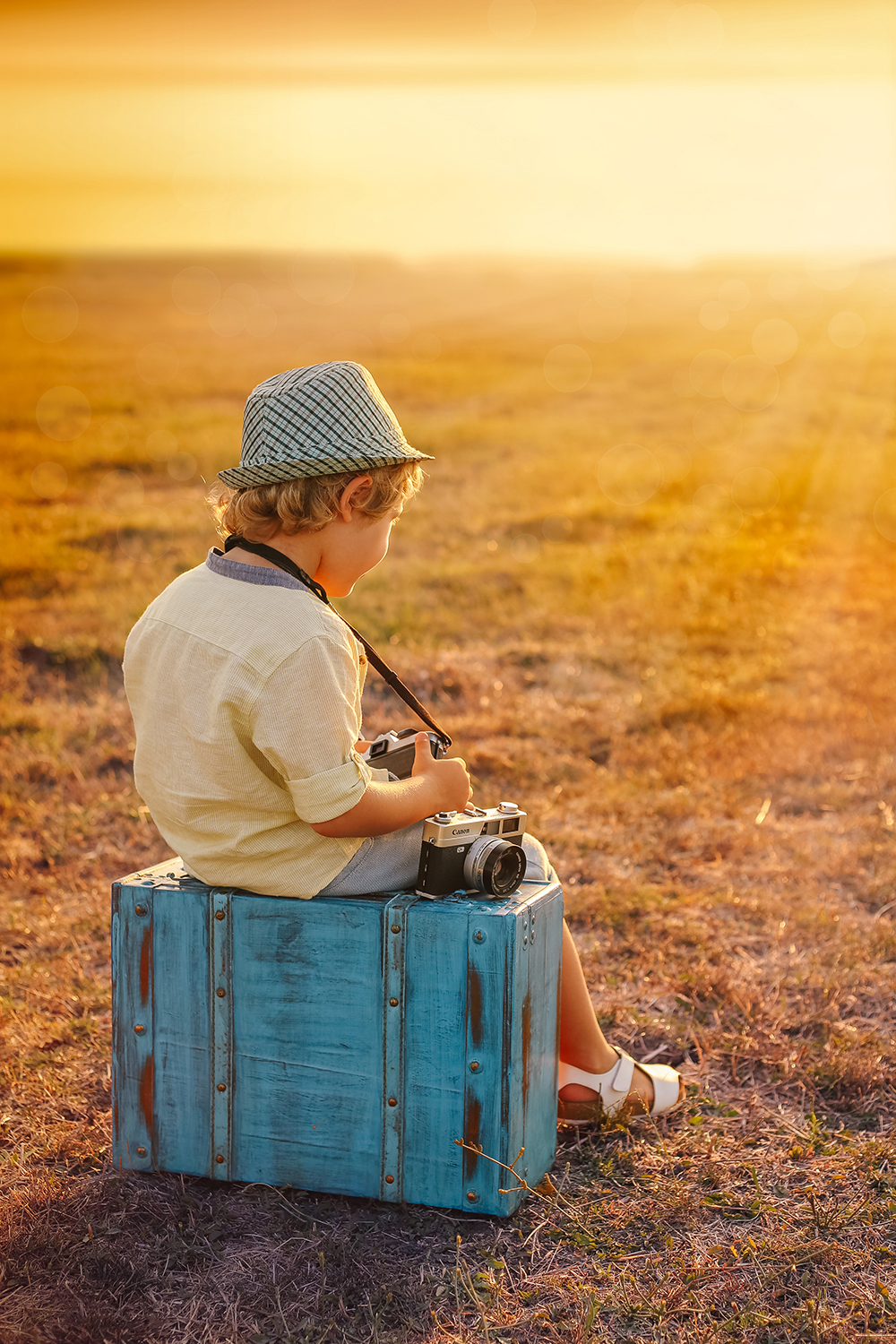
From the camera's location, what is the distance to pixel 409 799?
2.66 m

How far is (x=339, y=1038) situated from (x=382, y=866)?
1.26ft

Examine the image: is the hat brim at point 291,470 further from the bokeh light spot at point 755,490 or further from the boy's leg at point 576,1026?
the bokeh light spot at point 755,490

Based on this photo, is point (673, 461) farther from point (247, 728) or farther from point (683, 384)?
point (247, 728)

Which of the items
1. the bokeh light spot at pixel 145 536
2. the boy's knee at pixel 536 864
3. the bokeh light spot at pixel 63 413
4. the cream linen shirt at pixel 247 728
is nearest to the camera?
the cream linen shirt at pixel 247 728

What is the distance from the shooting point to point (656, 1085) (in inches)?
129

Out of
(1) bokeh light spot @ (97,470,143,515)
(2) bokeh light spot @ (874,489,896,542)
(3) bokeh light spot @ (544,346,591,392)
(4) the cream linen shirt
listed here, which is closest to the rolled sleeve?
(4) the cream linen shirt

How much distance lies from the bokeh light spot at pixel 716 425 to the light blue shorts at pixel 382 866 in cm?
1628

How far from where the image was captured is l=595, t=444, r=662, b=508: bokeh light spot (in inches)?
558

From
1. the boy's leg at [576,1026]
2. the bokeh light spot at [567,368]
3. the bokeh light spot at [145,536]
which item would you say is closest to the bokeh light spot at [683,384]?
the bokeh light spot at [567,368]

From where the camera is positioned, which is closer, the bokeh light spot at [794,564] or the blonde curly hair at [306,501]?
the blonde curly hair at [306,501]

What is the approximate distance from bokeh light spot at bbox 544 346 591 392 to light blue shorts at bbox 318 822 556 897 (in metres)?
21.6

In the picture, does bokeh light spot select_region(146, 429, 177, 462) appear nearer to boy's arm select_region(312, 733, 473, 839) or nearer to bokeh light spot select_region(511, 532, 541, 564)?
bokeh light spot select_region(511, 532, 541, 564)

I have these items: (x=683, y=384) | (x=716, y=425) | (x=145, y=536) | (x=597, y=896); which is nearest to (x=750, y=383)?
(x=683, y=384)

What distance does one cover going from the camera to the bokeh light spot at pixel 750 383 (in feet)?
73.0
